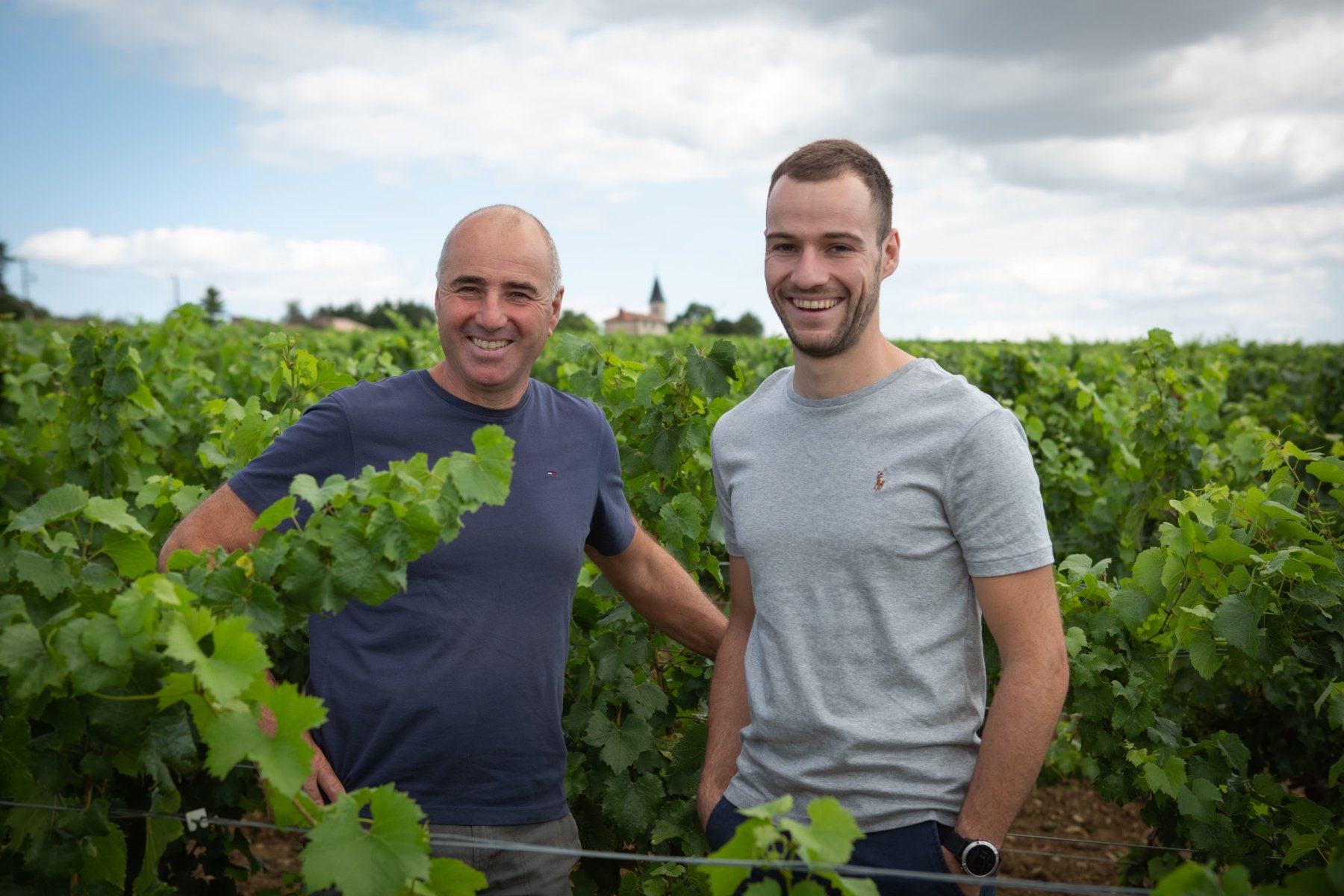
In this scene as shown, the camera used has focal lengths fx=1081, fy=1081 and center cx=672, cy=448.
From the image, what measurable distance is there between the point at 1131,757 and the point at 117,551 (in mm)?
2452

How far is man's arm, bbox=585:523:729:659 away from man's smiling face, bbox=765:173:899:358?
788 mm

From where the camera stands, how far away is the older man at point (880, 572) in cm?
201

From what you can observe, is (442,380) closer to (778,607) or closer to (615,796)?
(778,607)

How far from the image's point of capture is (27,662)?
1625 millimetres

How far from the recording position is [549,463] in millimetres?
2426

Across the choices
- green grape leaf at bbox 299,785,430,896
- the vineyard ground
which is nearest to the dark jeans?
green grape leaf at bbox 299,785,430,896

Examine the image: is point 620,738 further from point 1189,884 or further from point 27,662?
point 1189,884

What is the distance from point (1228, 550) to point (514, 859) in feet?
5.76

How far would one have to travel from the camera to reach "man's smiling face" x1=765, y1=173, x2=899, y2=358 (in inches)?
84.4

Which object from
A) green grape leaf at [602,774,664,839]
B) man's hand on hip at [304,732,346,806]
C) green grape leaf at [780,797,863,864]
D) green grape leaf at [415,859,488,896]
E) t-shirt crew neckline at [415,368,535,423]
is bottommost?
green grape leaf at [602,774,664,839]

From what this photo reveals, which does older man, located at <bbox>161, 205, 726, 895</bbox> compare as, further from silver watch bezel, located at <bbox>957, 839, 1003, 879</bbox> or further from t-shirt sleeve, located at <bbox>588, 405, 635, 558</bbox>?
silver watch bezel, located at <bbox>957, 839, 1003, 879</bbox>

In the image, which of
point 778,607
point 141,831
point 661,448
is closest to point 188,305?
point 141,831

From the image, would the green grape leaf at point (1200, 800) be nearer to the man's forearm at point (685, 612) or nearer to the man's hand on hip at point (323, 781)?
the man's forearm at point (685, 612)

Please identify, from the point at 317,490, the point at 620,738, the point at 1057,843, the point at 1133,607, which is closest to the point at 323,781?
the point at 317,490
